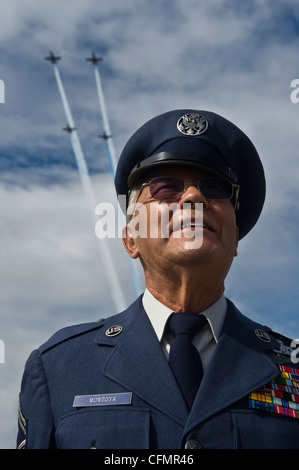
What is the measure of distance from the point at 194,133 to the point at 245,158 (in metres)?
0.76

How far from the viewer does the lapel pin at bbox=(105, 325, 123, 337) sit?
255 inches

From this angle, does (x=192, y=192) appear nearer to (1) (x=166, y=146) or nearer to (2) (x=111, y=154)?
(1) (x=166, y=146)

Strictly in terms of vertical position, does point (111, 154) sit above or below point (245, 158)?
above

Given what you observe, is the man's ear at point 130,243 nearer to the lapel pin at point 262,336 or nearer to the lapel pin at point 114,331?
the lapel pin at point 114,331

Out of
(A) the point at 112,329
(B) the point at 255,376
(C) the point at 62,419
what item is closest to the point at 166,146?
(A) the point at 112,329

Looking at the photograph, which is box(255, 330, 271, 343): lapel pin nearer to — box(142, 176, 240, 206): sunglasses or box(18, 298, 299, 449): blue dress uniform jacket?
box(18, 298, 299, 449): blue dress uniform jacket

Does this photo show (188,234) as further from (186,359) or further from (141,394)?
(141,394)

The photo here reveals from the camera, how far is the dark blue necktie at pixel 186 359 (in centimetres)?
560

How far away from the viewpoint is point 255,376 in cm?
582

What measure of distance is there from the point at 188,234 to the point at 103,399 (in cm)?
179

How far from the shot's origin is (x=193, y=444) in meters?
5.23

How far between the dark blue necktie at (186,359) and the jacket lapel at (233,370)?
4.1 inches

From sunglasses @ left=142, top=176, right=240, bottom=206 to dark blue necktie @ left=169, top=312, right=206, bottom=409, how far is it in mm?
1258

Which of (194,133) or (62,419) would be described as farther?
(194,133)
